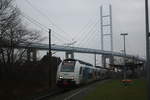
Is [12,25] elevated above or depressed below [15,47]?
above

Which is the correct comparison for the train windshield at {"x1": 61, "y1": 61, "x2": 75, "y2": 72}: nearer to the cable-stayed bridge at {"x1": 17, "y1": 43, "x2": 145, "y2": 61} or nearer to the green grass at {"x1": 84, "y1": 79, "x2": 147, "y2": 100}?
the cable-stayed bridge at {"x1": 17, "y1": 43, "x2": 145, "y2": 61}

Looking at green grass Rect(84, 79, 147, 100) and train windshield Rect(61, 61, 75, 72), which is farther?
train windshield Rect(61, 61, 75, 72)

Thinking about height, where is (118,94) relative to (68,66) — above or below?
below

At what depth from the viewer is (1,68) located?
28.5m

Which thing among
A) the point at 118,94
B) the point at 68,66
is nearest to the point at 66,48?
the point at 68,66

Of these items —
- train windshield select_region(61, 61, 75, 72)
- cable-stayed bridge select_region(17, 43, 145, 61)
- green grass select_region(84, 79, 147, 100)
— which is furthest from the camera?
cable-stayed bridge select_region(17, 43, 145, 61)

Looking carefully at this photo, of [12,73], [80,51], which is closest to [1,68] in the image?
[12,73]

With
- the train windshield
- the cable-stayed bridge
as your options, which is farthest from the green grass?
the cable-stayed bridge

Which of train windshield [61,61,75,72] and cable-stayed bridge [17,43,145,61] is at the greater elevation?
cable-stayed bridge [17,43,145,61]

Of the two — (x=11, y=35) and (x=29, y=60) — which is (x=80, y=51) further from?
(x=11, y=35)

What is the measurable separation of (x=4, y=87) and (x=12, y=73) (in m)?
3.21

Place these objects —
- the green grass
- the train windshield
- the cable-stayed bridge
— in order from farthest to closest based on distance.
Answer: the cable-stayed bridge
the train windshield
the green grass

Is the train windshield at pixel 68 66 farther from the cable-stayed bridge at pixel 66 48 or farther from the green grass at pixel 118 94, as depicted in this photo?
the green grass at pixel 118 94

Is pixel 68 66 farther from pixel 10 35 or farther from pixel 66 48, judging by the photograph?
pixel 66 48
